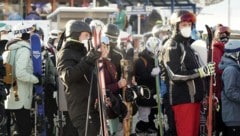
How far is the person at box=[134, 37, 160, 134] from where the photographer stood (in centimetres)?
839

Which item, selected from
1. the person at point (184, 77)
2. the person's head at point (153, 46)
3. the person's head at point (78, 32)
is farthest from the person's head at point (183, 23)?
the person's head at point (153, 46)

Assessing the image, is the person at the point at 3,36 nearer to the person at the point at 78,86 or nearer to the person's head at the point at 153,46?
the person's head at the point at 153,46

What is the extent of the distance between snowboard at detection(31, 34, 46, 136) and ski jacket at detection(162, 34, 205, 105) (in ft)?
7.22

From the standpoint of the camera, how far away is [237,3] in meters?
14.5

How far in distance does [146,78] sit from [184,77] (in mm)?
2667

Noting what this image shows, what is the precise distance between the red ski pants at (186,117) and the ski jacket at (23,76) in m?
2.23

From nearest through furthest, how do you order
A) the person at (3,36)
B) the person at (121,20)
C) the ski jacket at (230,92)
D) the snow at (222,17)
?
the ski jacket at (230,92) < the person at (3,36) < the person at (121,20) < the snow at (222,17)

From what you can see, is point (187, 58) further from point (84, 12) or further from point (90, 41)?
point (84, 12)

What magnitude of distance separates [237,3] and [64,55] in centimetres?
1025

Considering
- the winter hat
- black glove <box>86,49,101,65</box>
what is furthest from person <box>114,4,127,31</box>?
black glove <box>86,49,101,65</box>

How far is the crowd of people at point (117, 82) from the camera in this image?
523cm

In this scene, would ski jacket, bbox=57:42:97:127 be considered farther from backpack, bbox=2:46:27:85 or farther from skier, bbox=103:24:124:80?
backpack, bbox=2:46:27:85

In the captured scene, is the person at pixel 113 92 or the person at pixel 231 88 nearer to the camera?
the person at pixel 113 92

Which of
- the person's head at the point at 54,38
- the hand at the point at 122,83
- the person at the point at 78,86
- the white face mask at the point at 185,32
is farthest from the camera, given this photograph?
the person's head at the point at 54,38
